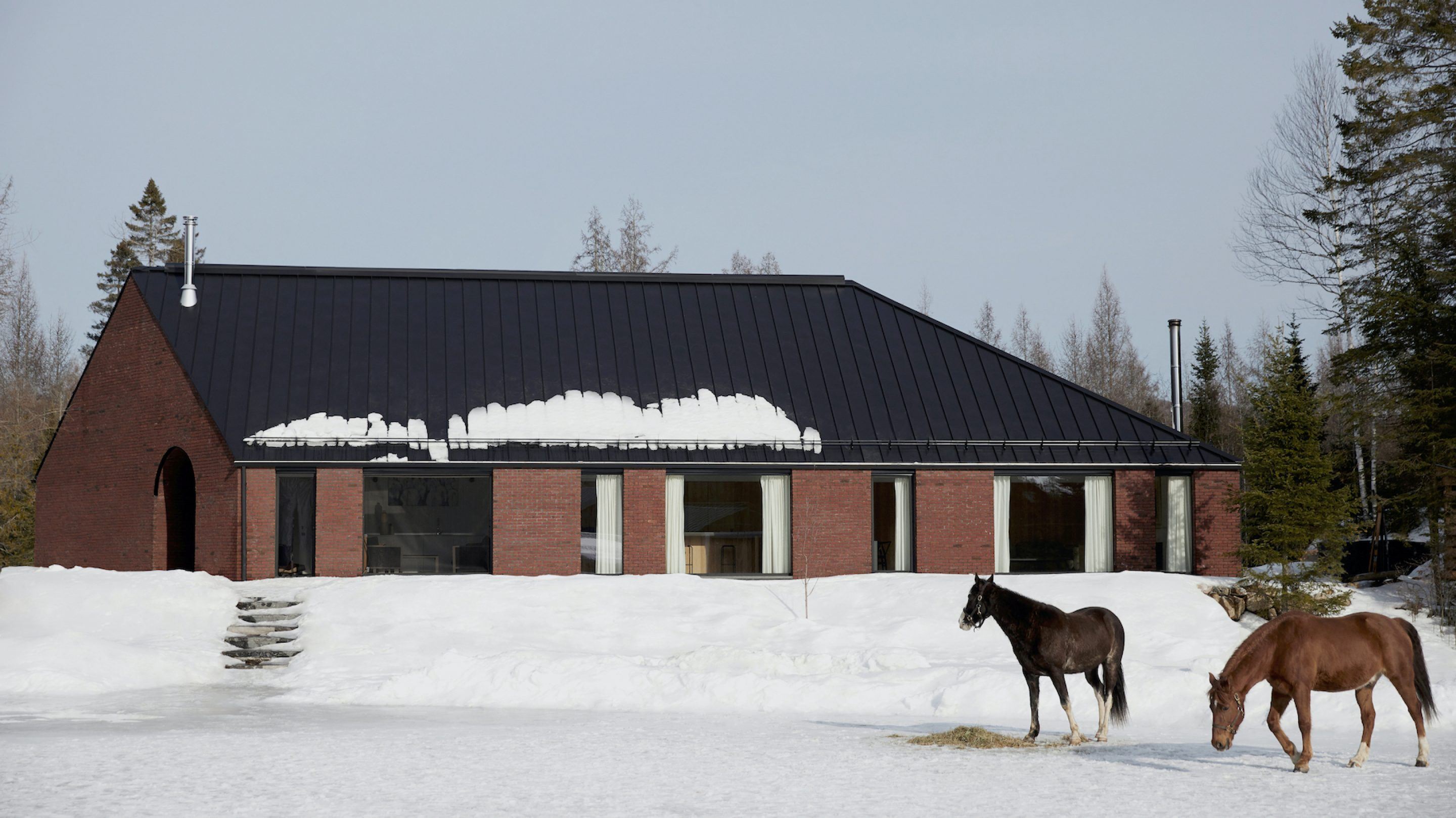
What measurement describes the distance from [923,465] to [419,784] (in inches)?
704

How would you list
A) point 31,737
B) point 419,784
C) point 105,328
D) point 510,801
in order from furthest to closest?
point 105,328, point 31,737, point 419,784, point 510,801

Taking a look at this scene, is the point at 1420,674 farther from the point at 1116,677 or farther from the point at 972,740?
the point at 972,740

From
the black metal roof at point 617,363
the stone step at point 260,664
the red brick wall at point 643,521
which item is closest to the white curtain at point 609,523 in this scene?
the red brick wall at point 643,521

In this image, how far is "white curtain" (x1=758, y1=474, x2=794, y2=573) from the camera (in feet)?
89.1

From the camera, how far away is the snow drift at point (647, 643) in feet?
54.1

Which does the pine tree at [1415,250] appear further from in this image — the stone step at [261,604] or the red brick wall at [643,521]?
the stone step at [261,604]

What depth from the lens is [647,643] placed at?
21328 millimetres

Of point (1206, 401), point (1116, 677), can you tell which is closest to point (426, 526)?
point (1116, 677)

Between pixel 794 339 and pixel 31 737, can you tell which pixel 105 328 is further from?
pixel 31 737

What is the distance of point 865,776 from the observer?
36.7 ft

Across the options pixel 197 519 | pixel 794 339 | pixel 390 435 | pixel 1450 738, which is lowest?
pixel 1450 738

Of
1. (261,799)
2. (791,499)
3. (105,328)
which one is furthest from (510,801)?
(105,328)

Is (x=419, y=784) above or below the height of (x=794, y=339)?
below

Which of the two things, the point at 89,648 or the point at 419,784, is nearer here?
the point at 419,784
